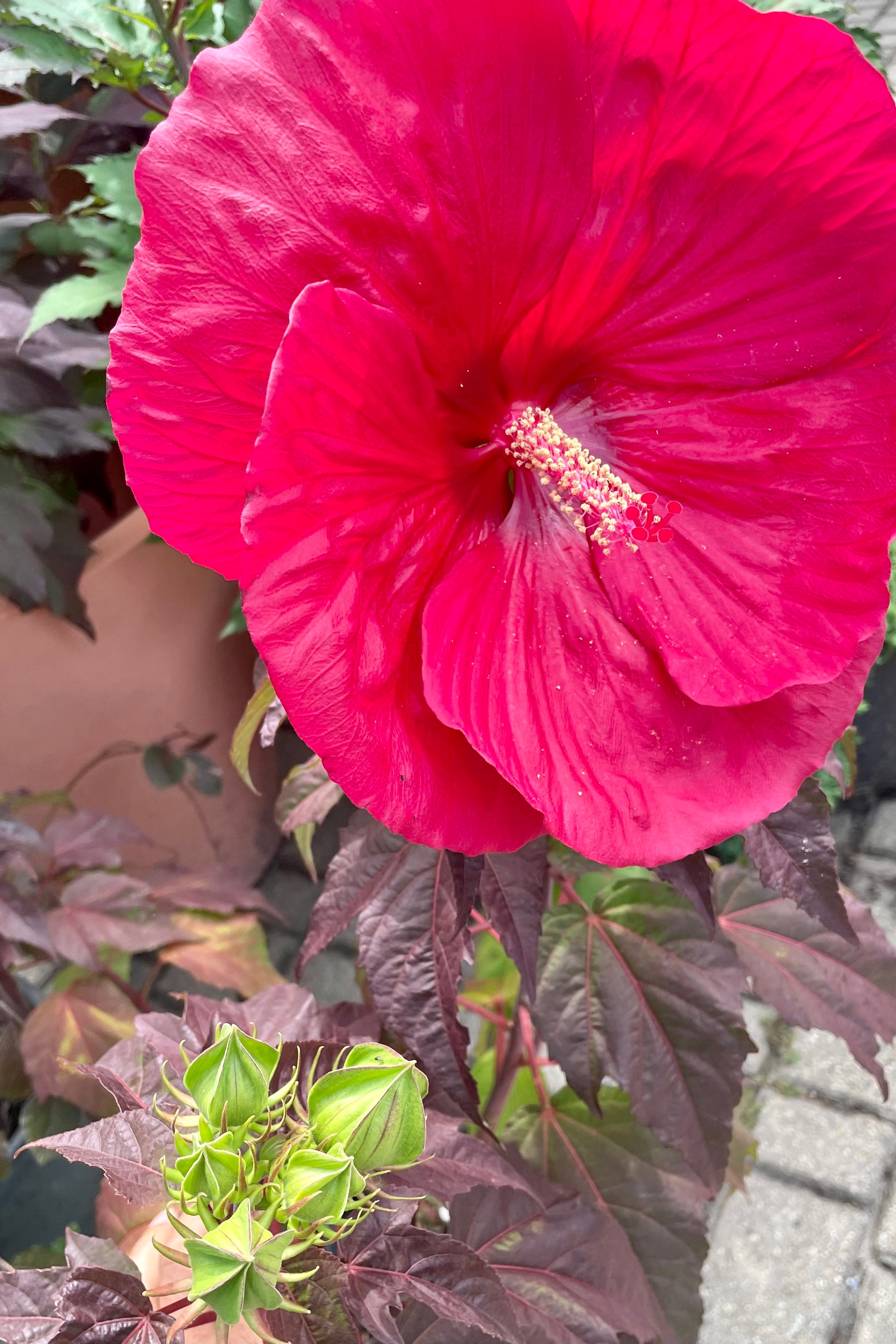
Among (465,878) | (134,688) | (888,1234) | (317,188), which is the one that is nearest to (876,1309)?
(888,1234)

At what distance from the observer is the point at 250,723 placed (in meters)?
0.55

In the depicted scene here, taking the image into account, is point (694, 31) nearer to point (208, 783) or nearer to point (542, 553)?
point (542, 553)

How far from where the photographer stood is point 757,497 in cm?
38

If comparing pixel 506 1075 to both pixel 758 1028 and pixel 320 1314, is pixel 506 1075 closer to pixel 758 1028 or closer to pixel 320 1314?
pixel 320 1314

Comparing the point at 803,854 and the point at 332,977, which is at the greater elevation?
the point at 803,854

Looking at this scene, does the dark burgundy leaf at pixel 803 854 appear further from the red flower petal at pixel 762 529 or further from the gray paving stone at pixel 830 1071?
the gray paving stone at pixel 830 1071

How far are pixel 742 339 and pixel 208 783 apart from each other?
774 mm

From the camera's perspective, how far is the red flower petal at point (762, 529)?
0.35 meters

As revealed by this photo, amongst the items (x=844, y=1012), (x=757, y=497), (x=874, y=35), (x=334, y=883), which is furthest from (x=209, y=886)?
(x=874, y=35)

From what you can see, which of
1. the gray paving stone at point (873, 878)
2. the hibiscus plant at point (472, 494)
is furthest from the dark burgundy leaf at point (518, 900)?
the gray paving stone at point (873, 878)

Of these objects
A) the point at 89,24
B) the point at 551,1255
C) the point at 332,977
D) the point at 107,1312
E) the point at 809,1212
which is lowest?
the point at 332,977

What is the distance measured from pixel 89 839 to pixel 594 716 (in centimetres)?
62

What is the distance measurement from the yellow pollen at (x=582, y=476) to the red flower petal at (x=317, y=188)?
72 millimetres

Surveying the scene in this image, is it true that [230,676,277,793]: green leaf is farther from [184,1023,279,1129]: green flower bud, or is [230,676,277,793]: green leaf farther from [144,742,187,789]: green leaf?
[144,742,187,789]: green leaf
